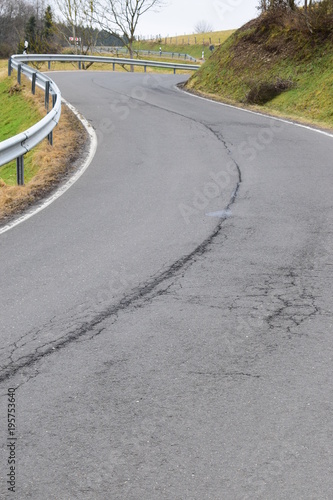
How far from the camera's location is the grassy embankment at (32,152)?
386 inches

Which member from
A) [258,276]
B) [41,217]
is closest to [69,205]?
[41,217]

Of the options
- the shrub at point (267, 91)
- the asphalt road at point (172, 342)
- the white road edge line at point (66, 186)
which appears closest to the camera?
the asphalt road at point (172, 342)

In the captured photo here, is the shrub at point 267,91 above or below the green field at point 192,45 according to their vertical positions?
below

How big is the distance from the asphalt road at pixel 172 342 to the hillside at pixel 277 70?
10.6 meters

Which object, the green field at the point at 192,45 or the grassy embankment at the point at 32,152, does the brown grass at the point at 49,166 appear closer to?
the grassy embankment at the point at 32,152

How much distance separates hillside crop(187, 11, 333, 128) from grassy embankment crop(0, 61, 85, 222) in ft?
22.7

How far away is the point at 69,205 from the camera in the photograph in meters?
9.20

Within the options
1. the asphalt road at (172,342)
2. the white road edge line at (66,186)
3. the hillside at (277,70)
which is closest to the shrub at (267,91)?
the hillside at (277,70)

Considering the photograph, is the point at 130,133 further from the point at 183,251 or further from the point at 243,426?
the point at 243,426

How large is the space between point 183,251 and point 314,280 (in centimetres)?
153

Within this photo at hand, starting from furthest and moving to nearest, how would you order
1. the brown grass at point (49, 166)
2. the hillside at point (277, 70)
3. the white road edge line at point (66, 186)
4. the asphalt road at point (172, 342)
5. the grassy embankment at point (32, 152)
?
the hillside at point (277, 70), the grassy embankment at point (32, 152), the brown grass at point (49, 166), the white road edge line at point (66, 186), the asphalt road at point (172, 342)

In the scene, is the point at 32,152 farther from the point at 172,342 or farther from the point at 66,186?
the point at 172,342

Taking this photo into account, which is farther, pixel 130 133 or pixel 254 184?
pixel 130 133

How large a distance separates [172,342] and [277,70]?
2034 cm
